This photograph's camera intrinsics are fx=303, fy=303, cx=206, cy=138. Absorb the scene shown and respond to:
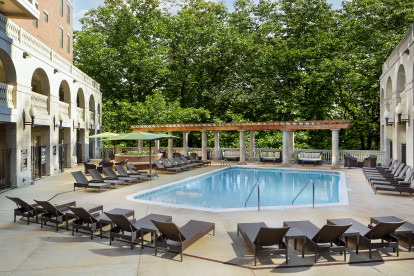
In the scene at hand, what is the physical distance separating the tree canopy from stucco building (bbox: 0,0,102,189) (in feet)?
25.2

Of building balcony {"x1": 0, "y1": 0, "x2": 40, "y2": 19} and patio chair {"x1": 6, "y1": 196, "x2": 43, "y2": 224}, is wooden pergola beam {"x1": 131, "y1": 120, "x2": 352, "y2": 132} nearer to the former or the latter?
building balcony {"x1": 0, "y1": 0, "x2": 40, "y2": 19}

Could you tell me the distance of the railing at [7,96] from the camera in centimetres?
1391

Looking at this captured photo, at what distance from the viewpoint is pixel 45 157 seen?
19.5 m

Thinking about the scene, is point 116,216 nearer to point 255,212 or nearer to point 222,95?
point 255,212

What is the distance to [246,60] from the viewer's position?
3850 centimetres

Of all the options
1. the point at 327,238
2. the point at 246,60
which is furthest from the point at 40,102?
the point at 246,60

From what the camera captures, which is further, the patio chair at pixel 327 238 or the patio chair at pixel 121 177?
Answer: the patio chair at pixel 121 177

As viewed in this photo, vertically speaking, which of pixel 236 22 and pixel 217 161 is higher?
pixel 236 22

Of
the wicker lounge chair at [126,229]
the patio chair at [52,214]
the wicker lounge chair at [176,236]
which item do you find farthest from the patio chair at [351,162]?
the patio chair at [52,214]

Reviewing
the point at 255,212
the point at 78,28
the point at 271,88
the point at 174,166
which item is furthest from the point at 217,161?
the point at 78,28

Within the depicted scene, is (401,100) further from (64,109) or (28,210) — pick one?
(64,109)

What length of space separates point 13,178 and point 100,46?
83.0ft

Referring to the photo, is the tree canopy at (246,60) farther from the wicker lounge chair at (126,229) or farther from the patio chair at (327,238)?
the wicker lounge chair at (126,229)

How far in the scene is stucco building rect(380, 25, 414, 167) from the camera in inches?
625
